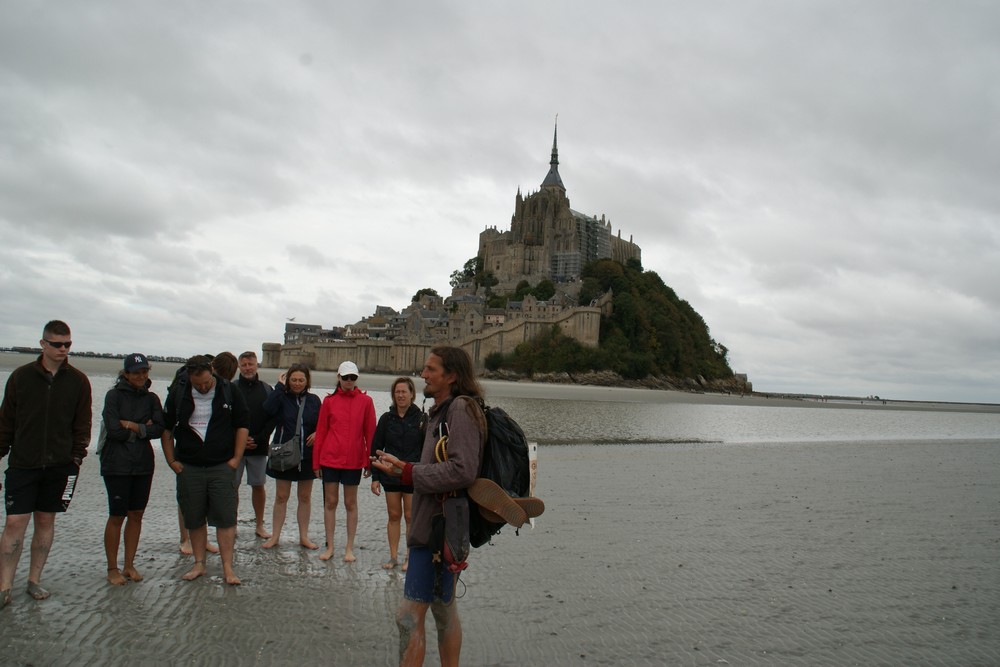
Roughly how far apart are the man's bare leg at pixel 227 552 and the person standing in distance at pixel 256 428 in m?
1.23

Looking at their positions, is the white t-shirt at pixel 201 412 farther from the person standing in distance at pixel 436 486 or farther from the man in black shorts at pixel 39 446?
the person standing in distance at pixel 436 486

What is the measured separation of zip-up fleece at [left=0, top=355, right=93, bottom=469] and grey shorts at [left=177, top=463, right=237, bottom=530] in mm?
814

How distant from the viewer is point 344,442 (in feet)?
20.8

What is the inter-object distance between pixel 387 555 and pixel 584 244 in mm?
95379

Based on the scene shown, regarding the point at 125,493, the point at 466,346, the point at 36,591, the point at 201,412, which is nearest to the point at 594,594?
the point at 201,412

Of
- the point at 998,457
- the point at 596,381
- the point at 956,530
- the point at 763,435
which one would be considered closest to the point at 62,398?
the point at 956,530

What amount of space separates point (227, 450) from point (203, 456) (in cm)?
19

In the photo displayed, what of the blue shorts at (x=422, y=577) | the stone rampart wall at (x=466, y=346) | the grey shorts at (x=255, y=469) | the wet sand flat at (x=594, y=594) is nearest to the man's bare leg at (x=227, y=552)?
the wet sand flat at (x=594, y=594)

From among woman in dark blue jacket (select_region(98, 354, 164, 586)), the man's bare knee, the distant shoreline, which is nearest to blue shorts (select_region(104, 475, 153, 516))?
woman in dark blue jacket (select_region(98, 354, 164, 586))

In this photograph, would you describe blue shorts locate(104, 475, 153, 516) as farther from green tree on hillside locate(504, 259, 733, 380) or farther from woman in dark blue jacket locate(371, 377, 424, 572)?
green tree on hillside locate(504, 259, 733, 380)

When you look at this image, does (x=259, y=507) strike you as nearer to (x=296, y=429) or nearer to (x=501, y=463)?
(x=296, y=429)

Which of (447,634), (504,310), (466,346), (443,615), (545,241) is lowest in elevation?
(447,634)

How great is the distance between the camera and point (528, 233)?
100 m

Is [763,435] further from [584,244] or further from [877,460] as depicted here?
[584,244]
